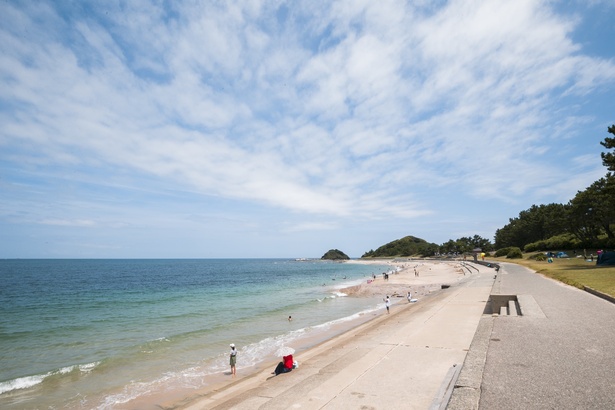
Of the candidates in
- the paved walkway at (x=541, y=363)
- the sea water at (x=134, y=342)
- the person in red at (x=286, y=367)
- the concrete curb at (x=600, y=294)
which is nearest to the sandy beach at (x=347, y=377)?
the person in red at (x=286, y=367)

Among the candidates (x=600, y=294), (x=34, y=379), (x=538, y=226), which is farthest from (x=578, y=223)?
(x=34, y=379)

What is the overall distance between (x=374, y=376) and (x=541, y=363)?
3.74 metres

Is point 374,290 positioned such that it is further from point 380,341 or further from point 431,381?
point 431,381

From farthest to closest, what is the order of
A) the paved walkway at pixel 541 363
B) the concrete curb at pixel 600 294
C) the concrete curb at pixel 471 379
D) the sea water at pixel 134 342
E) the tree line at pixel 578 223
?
the tree line at pixel 578 223 → the concrete curb at pixel 600 294 → the sea water at pixel 134 342 → the paved walkway at pixel 541 363 → the concrete curb at pixel 471 379

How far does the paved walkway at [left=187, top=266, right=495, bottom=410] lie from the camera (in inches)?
279

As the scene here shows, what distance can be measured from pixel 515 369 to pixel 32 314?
36327mm

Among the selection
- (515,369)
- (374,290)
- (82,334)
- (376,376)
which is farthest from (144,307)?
(515,369)

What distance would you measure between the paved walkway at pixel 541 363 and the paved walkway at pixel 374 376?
2.65ft

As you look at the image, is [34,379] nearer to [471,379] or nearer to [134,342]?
[134,342]

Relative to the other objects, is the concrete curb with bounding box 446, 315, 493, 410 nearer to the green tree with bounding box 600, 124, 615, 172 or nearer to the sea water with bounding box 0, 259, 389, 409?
the sea water with bounding box 0, 259, 389, 409

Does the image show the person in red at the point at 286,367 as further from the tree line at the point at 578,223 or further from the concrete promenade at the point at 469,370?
the tree line at the point at 578,223

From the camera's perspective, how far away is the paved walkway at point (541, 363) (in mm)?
5293

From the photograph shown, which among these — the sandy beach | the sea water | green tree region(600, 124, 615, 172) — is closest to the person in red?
the sandy beach

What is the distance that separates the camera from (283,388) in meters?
→ 9.34
